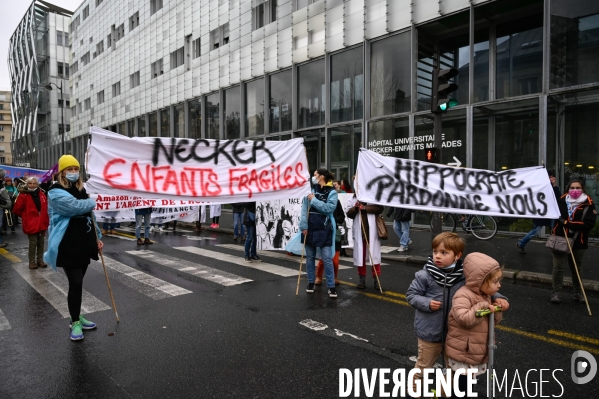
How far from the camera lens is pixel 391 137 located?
16.1 m

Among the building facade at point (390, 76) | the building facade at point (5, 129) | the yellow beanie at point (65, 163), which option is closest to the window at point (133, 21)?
the building facade at point (390, 76)

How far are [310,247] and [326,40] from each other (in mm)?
13786

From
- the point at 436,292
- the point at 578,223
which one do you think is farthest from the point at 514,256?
the point at 436,292

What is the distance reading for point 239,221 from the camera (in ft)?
42.6

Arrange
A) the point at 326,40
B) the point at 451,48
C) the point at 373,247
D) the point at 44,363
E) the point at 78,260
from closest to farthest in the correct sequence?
the point at 44,363 < the point at 78,260 < the point at 373,247 < the point at 451,48 < the point at 326,40

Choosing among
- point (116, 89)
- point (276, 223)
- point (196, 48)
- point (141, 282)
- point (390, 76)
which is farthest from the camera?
point (116, 89)

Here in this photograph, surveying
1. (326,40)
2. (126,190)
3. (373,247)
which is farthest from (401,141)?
(126,190)

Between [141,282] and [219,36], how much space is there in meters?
20.7

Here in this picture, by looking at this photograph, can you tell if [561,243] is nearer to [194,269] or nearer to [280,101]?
[194,269]

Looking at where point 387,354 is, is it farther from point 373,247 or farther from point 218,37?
point 218,37

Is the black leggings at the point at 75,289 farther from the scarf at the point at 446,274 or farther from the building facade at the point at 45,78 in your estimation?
the building facade at the point at 45,78

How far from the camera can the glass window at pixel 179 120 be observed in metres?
28.4

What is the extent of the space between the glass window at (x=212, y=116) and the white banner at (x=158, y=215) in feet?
35.7

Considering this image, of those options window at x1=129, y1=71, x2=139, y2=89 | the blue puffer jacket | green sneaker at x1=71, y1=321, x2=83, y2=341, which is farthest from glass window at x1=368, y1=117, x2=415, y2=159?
window at x1=129, y1=71, x2=139, y2=89
